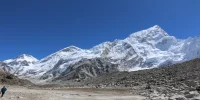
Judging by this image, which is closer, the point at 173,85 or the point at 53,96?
the point at 53,96

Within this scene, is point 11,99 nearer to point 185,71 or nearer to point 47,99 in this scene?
point 47,99

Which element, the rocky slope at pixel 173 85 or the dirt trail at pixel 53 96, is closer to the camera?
the dirt trail at pixel 53 96

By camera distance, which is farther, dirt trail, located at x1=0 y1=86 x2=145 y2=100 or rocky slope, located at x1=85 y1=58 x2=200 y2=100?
rocky slope, located at x1=85 y1=58 x2=200 y2=100

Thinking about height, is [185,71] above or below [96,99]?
above

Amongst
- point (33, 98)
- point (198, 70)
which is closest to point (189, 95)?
point (33, 98)

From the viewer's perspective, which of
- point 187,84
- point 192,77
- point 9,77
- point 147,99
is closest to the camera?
point 147,99

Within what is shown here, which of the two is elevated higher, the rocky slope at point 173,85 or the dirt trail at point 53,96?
the rocky slope at point 173,85

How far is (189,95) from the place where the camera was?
100 feet

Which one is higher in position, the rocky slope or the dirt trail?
the rocky slope

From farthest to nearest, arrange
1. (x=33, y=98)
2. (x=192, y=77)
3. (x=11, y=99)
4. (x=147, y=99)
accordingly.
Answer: (x=192, y=77) < (x=147, y=99) < (x=33, y=98) < (x=11, y=99)

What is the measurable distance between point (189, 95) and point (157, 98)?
348 cm

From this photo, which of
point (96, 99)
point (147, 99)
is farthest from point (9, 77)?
point (147, 99)

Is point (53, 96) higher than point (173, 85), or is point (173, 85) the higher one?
point (173, 85)

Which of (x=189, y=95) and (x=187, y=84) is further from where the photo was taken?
(x=187, y=84)
